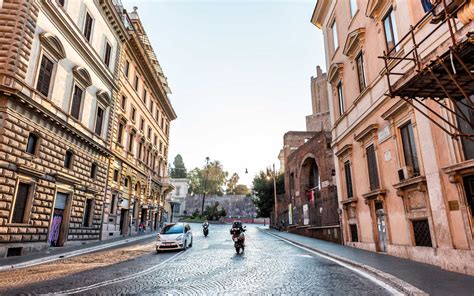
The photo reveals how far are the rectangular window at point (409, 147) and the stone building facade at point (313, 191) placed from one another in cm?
873

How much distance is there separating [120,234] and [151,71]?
17977 mm

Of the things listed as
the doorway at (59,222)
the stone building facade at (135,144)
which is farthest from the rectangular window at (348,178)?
the stone building facade at (135,144)

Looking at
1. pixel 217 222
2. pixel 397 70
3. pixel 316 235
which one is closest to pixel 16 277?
pixel 397 70

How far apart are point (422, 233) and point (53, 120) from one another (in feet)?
59.2

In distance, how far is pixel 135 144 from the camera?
30.3 meters

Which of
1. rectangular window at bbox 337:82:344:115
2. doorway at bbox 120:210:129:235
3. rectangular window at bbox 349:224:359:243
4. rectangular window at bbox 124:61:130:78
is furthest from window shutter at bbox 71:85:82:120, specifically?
rectangular window at bbox 349:224:359:243

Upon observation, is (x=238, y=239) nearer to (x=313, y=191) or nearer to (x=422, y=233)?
(x=422, y=233)

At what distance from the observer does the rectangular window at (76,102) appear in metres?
18.9

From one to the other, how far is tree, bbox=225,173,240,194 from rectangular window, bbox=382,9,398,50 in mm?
85620

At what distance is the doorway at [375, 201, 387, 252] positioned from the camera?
42.9ft

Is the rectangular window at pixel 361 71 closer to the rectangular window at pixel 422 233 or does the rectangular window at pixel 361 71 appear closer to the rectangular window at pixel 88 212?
the rectangular window at pixel 422 233

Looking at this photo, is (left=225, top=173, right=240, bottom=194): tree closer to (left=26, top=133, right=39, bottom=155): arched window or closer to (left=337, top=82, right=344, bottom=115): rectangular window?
(left=337, top=82, right=344, bottom=115): rectangular window

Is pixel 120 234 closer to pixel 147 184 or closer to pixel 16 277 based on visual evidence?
pixel 147 184

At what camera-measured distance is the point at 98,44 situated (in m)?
22.2
